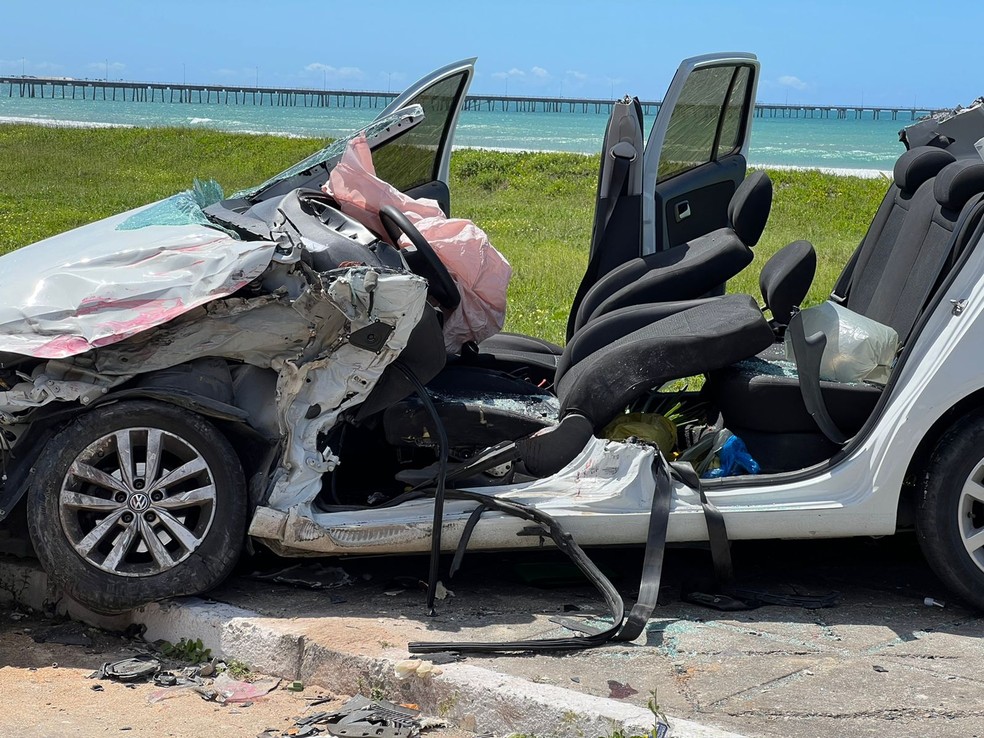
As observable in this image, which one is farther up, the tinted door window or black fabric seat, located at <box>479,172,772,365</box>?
the tinted door window

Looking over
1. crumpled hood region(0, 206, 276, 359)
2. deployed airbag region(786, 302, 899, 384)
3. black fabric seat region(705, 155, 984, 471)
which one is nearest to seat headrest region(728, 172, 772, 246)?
black fabric seat region(705, 155, 984, 471)

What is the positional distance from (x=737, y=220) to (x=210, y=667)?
3.11m

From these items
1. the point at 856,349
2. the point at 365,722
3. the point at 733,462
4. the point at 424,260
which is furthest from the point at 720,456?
the point at 365,722

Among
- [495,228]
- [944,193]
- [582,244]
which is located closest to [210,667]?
[944,193]

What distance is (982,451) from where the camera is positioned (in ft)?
13.9

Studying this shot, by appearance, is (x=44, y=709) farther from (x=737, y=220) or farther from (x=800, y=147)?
(x=800, y=147)

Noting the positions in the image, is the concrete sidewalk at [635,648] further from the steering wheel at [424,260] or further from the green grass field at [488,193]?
the green grass field at [488,193]

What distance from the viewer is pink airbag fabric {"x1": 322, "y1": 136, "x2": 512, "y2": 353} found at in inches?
189

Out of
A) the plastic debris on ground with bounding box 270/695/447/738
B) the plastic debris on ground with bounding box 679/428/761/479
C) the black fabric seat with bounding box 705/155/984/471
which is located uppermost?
the black fabric seat with bounding box 705/155/984/471

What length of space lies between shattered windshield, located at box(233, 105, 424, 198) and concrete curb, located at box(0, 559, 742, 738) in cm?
194

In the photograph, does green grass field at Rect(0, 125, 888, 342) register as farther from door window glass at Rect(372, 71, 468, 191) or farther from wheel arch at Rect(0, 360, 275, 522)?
wheel arch at Rect(0, 360, 275, 522)

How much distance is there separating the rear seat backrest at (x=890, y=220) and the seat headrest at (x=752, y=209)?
0.52 metres

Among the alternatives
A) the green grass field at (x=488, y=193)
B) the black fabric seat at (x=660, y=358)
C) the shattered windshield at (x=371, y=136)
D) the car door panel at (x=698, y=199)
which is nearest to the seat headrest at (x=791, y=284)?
the black fabric seat at (x=660, y=358)

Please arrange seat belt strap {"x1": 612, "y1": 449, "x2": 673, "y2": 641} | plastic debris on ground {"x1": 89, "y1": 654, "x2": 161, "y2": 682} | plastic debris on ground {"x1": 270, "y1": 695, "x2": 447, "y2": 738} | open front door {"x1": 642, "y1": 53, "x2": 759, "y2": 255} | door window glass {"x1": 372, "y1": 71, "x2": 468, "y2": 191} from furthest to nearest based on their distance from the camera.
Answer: open front door {"x1": 642, "y1": 53, "x2": 759, "y2": 255} → door window glass {"x1": 372, "y1": 71, "x2": 468, "y2": 191} → seat belt strap {"x1": 612, "y1": 449, "x2": 673, "y2": 641} → plastic debris on ground {"x1": 89, "y1": 654, "x2": 161, "y2": 682} → plastic debris on ground {"x1": 270, "y1": 695, "x2": 447, "y2": 738}
